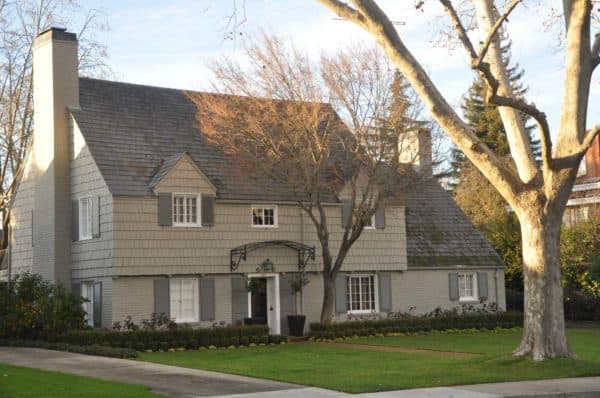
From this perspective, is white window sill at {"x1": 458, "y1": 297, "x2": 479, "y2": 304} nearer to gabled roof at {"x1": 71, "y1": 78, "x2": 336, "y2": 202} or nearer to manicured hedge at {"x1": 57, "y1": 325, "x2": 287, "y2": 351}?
gabled roof at {"x1": 71, "y1": 78, "x2": 336, "y2": 202}

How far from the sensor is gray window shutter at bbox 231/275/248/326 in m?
28.2

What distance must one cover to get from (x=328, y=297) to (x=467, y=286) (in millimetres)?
7833

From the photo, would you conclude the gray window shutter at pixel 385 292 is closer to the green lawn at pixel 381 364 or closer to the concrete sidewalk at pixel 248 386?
the green lawn at pixel 381 364

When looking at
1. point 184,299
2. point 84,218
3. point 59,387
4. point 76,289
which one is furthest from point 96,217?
point 59,387

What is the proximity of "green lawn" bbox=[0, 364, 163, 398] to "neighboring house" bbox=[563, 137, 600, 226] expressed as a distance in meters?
29.6

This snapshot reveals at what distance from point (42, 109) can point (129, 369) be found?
44.5ft

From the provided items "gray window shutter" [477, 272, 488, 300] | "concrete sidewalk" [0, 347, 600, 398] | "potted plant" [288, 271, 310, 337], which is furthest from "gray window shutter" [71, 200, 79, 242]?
"gray window shutter" [477, 272, 488, 300]

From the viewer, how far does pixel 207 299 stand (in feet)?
90.5

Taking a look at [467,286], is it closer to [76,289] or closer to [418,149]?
[418,149]

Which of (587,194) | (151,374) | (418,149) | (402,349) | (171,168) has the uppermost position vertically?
(587,194)

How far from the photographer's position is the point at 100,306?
2644 cm

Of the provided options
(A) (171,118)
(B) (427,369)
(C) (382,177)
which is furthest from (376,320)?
(B) (427,369)

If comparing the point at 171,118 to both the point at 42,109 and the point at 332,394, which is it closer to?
the point at 42,109

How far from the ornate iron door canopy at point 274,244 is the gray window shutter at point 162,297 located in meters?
2.45
